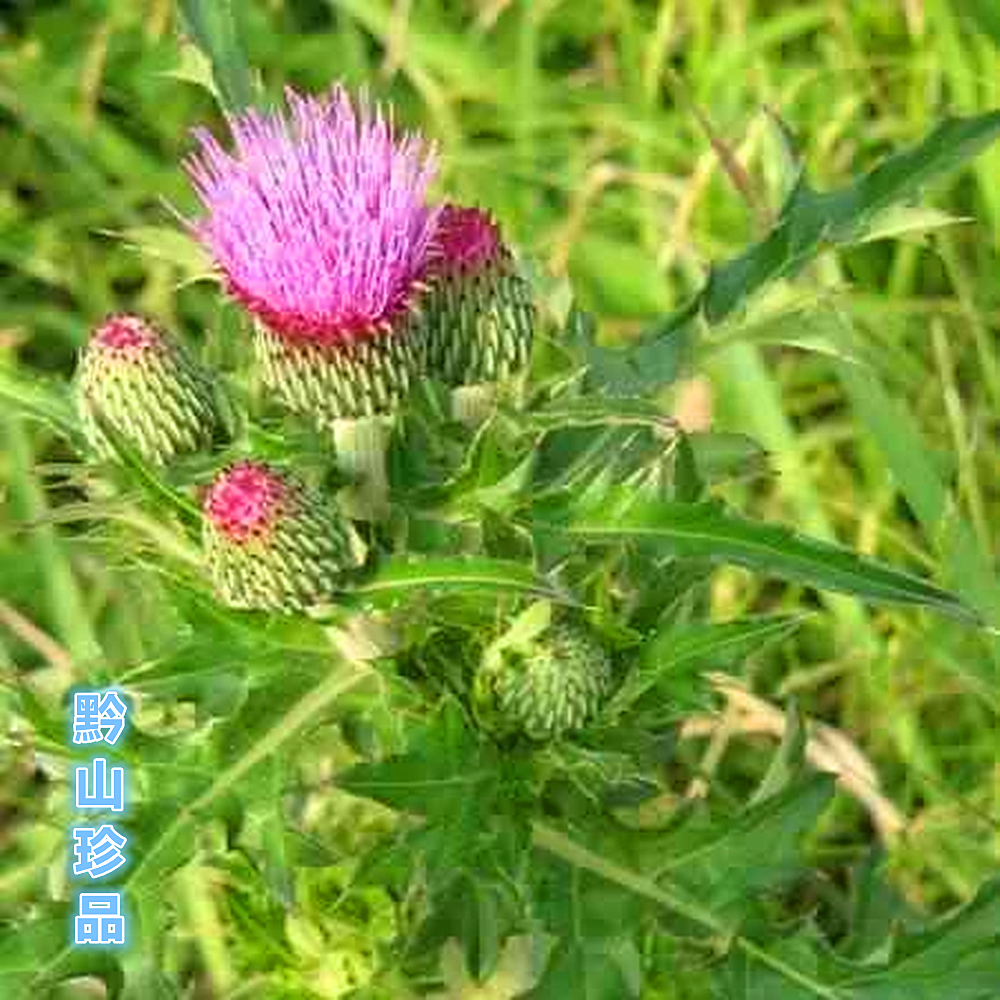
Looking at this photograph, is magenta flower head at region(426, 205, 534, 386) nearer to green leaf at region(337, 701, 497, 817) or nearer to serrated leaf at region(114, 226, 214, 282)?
serrated leaf at region(114, 226, 214, 282)

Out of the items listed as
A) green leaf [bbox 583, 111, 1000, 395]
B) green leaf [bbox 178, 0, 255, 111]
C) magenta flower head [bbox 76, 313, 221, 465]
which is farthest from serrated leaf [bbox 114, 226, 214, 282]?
green leaf [bbox 583, 111, 1000, 395]

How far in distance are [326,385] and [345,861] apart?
1.63ft

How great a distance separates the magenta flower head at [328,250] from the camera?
183cm

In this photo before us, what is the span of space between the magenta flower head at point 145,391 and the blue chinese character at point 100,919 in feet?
1.26

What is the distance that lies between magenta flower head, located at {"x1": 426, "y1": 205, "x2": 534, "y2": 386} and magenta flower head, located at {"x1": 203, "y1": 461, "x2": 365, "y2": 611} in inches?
8.2

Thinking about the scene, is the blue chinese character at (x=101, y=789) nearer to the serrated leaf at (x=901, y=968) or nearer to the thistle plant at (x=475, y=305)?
the thistle plant at (x=475, y=305)

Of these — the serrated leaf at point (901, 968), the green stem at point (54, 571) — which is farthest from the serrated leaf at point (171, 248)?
the green stem at point (54, 571)

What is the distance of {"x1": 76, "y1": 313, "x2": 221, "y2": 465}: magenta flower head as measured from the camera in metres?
1.89

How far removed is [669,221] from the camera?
3414 mm

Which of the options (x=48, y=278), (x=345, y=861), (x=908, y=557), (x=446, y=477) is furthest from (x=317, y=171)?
(x=48, y=278)

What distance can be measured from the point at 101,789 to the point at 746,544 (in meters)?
0.61

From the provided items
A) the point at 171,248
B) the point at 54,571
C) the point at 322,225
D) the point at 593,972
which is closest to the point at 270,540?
the point at 322,225

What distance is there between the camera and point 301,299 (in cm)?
184

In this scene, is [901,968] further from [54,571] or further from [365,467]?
[54,571]
